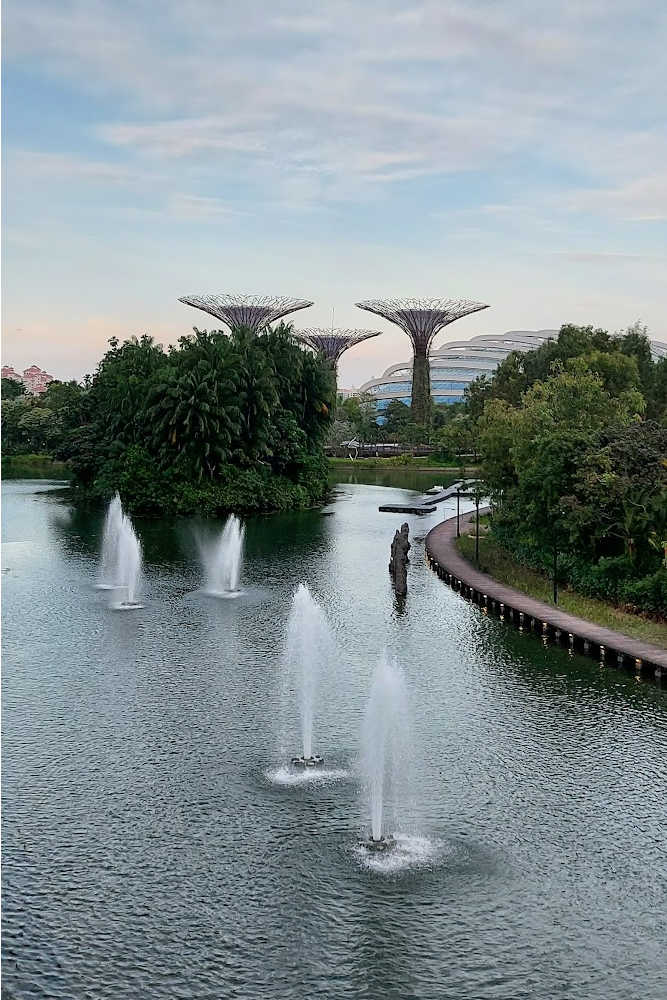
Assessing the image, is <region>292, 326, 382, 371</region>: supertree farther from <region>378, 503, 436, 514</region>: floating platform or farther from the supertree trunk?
<region>378, 503, 436, 514</region>: floating platform

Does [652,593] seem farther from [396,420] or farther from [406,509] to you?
[396,420]

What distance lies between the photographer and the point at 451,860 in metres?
17.2

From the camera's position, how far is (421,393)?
440ft

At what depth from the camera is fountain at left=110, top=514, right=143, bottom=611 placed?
36.8 m

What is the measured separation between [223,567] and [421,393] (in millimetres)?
92975

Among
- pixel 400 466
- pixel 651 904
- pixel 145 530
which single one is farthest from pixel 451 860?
pixel 400 466

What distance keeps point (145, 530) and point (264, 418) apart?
1388cm

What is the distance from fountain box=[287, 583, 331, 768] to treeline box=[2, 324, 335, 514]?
29.9m

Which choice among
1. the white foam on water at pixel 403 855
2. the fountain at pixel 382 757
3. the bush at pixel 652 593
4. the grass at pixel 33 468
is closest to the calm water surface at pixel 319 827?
the white foam on water at pixel 403 855

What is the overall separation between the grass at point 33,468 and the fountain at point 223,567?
45.4 m

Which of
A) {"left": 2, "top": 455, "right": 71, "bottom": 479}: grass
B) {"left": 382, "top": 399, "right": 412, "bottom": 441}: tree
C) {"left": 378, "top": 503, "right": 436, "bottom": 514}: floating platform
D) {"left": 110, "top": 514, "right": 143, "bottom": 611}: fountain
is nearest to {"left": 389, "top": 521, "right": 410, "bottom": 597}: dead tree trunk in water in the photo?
{"left": 110, "top": 514, "right": 143, "bottom": 611}: fountain

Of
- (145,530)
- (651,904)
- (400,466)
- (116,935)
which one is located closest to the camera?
(116,935)

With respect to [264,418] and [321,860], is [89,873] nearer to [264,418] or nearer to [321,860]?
[321,860]

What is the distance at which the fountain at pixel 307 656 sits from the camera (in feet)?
72.0
